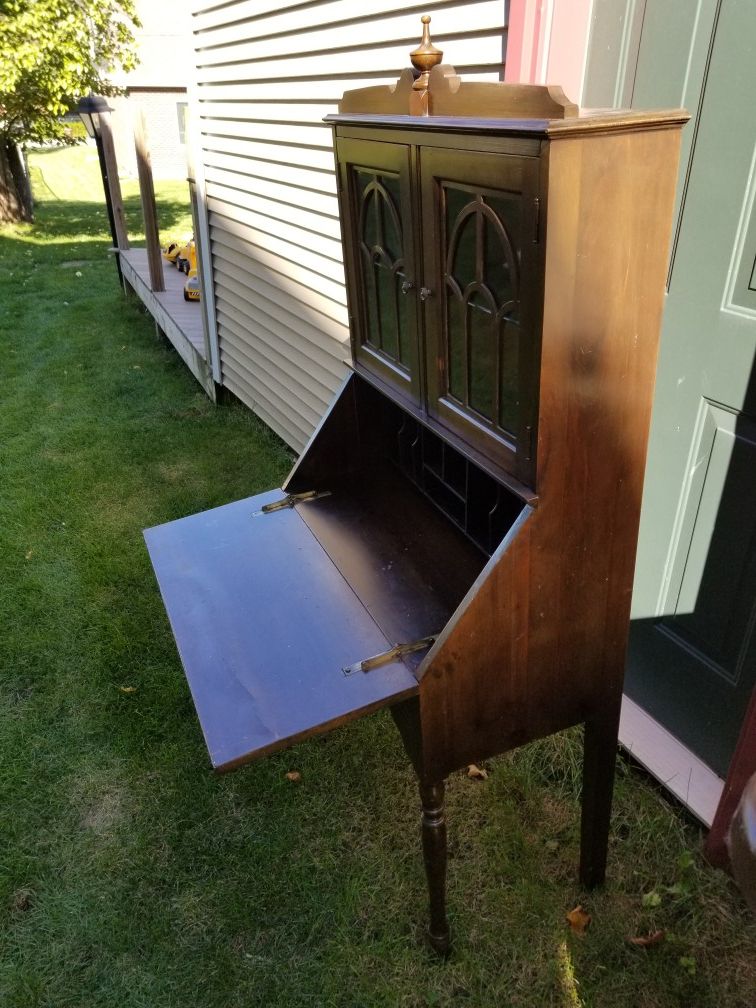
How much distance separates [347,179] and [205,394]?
14.3 ft

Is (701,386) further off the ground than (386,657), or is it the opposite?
(701,386)

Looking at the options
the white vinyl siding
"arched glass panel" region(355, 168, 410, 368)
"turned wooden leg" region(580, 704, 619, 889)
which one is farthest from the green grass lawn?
the white vinyl siding

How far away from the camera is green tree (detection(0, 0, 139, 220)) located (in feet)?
31.9

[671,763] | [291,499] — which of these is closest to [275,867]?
[291,499]

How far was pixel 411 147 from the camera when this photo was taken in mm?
1542

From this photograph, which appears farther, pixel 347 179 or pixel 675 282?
pixel 675 282

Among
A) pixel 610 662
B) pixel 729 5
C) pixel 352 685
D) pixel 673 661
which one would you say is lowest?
pixel 673 661

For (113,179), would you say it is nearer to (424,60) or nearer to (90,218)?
(90,218)

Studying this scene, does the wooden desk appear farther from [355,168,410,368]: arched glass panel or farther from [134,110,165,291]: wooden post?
[134,110,165,291]: wooden post

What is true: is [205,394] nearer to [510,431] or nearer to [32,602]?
[32,602]

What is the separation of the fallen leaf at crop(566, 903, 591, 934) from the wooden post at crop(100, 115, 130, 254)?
8.63 meters

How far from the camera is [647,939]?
2.01m

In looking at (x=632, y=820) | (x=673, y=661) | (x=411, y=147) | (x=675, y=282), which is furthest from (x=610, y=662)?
(x=411, y=147)

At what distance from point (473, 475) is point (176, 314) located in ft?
17.6
